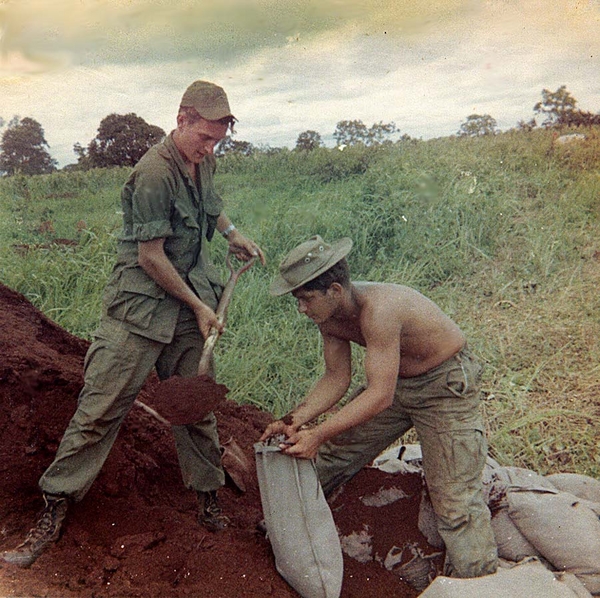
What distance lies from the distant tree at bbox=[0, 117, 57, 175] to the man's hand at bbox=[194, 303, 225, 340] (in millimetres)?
1546

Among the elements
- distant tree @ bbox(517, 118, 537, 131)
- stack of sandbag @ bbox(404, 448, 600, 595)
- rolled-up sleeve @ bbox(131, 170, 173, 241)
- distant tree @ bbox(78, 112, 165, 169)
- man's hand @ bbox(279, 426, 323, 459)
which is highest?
distant tree @ bbox(78, 112, 165, 169)

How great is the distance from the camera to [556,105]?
3516mm

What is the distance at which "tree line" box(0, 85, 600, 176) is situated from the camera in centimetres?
336

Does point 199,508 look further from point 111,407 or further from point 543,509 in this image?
point 543,509

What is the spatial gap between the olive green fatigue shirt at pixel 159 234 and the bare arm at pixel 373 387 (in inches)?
29.0

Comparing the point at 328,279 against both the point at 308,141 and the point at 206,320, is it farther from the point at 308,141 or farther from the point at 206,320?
the point at 308,141

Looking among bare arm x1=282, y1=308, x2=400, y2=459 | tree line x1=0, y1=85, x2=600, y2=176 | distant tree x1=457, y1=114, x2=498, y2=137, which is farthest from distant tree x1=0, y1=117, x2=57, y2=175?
distant tree x1=457, y1=114, x2=498, y2=137

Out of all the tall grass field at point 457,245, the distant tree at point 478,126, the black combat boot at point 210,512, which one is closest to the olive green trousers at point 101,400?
the black combat boot at point 210,512

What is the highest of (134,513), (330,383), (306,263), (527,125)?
(527,125)

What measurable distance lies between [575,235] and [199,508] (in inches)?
104

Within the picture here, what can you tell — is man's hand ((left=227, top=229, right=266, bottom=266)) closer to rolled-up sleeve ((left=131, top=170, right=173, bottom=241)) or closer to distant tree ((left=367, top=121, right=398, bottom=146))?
rolled-up sleeve ((left=131, top=170, right=173, bottom=241))

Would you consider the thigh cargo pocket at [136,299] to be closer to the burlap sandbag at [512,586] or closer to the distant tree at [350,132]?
the distant tree at [350,132]

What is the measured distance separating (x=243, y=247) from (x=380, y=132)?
105 centimetres

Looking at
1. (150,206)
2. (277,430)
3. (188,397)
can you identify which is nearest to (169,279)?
(150,206)
